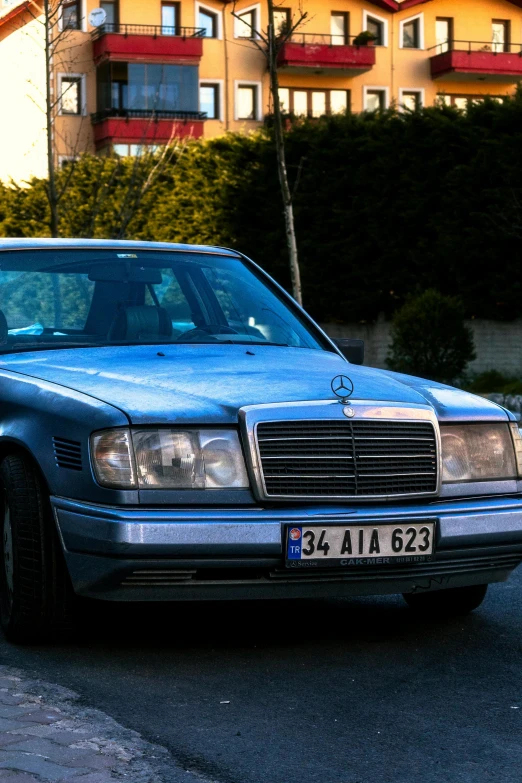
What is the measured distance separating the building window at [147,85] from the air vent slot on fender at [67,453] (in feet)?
167

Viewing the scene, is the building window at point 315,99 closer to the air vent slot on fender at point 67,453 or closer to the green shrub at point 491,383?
the green shrub at point 491,383

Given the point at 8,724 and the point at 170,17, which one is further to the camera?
the point at 170,17

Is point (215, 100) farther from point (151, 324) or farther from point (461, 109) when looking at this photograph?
point (151, 324)

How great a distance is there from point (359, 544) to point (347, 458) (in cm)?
31

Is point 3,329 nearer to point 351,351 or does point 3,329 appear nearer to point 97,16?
point 351,351

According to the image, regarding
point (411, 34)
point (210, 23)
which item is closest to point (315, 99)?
point (411, 34)

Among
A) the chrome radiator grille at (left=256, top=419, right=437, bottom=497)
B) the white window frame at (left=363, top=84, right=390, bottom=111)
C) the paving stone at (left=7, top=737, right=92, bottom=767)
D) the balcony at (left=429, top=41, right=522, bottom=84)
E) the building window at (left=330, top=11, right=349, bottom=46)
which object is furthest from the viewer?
the white window frame at (left=363, top=84, right=390, bottom=111)

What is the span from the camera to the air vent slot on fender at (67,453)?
16.5 feet

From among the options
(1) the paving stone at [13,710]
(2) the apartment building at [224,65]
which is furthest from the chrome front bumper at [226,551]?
(2) the apartment building at [224,65]

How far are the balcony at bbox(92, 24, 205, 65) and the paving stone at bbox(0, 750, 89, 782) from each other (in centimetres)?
5286

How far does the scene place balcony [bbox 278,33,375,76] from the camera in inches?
2250

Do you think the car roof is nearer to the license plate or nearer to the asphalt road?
the asphalt road

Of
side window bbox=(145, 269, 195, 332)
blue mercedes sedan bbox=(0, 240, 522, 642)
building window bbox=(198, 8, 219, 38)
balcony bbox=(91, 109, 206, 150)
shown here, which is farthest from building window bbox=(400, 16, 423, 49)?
blue mercedes sedan bbox=(0, 240, 522, 642)

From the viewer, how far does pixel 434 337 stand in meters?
22.9
